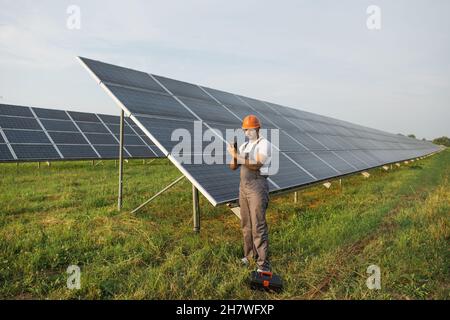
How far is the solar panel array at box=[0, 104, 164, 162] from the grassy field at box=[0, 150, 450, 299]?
635cm

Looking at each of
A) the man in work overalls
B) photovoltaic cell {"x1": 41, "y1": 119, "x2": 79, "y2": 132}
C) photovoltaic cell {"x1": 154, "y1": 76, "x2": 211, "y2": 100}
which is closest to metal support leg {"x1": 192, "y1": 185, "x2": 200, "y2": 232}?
the man in work overalls

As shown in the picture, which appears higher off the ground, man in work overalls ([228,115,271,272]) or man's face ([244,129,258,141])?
man's face ([244,129,258,141])

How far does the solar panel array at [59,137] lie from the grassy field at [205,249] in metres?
6.35

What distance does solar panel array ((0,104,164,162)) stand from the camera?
48.2 ft

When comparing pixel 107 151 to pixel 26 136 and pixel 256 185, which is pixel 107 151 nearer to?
pixel 26 136

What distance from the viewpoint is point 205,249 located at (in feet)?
17.1

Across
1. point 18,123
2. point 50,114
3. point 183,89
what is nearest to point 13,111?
point 18,123

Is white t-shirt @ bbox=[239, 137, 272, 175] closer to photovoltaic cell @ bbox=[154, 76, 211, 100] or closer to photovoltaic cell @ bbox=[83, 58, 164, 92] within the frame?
photovoltaic cell @ bbox=[83, 58, 164, 92]

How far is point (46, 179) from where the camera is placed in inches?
506

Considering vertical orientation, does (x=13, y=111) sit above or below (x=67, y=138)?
above

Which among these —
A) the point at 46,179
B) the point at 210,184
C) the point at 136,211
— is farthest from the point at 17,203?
the point at 210,184

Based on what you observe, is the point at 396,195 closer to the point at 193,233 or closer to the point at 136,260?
the point at 193,233

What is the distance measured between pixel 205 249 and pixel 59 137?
14.3 metres
